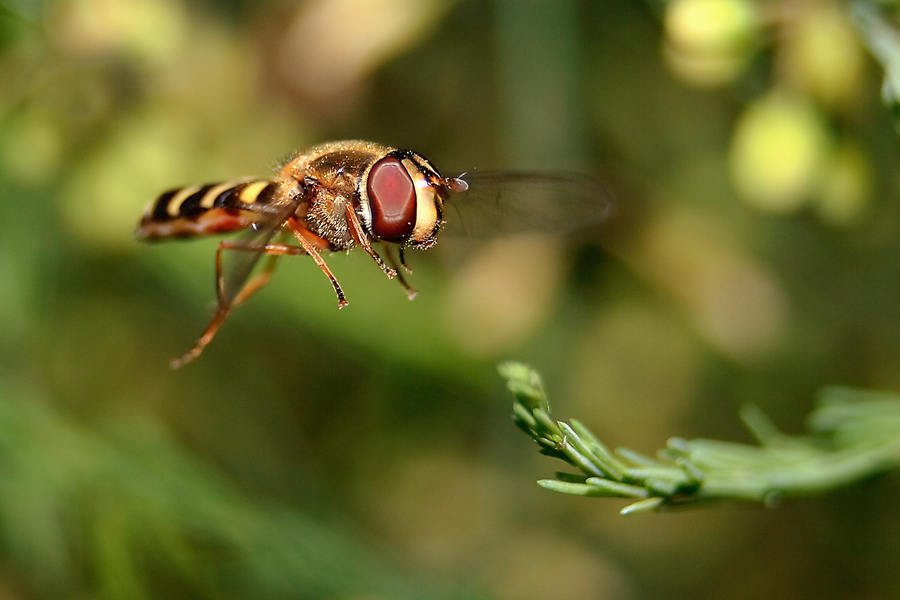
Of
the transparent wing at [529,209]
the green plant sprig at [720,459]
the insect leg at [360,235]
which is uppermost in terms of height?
the transparent wing at [529,209]

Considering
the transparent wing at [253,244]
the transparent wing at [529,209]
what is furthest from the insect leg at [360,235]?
the transparent wing at [529,209]

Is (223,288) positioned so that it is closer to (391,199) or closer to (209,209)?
(209,209)

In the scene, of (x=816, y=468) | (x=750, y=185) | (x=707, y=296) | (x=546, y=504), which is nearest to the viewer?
(x=816, y=468)

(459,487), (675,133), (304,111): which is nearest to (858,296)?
(675,133)

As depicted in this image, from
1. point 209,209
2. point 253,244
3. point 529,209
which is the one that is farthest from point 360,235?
point 529,209

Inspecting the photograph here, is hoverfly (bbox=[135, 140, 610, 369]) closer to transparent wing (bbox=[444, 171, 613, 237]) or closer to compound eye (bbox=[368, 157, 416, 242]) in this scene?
compound eye (bbox=[368, 157, 416, 242])

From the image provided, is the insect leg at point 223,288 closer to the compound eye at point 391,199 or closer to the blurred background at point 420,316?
the compound eye at point 391,199

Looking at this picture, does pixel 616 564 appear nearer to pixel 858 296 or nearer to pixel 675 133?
pixel 858 296
